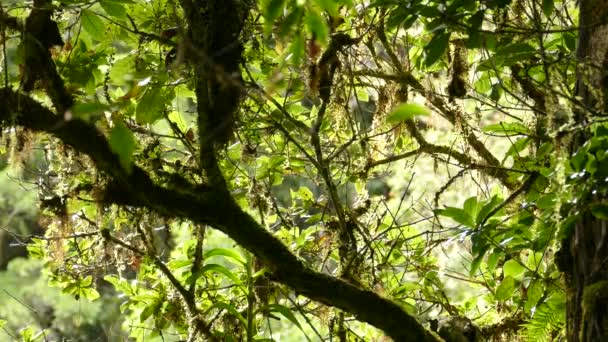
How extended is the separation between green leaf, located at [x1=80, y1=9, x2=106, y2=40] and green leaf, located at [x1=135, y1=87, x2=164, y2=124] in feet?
0.59

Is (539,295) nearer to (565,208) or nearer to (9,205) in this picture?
(565,208)

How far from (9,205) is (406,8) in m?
6.69

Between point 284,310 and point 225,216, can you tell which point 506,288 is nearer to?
point 284,310

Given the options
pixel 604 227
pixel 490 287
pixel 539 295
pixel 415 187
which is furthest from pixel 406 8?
pixel 415 187

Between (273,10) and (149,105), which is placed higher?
(149,105)

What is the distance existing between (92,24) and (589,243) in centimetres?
116

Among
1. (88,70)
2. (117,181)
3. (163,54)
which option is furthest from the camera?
(163,54)

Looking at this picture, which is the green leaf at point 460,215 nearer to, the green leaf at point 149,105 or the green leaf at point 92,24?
the green leaf at point 149,105

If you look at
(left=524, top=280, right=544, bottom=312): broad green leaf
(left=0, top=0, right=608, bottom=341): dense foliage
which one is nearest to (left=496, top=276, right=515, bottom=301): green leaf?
(left=0, top=0, right=608, bottom=341): dense foliage

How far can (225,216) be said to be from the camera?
1283mm

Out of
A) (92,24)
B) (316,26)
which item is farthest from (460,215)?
(92,24)

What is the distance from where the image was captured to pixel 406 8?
4.05ft

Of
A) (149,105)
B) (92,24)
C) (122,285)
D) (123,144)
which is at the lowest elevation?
(123,144)

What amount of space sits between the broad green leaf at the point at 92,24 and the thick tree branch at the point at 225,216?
40 centimetres
